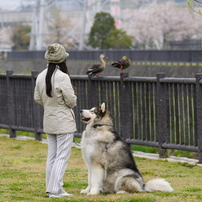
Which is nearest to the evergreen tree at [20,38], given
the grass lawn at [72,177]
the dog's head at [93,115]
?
the grass lawn at [72,177]

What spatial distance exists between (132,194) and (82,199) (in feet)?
2.11

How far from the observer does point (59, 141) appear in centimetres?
793

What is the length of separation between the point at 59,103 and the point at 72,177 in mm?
2315

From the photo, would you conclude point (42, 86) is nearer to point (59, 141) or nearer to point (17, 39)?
point (59, 141)

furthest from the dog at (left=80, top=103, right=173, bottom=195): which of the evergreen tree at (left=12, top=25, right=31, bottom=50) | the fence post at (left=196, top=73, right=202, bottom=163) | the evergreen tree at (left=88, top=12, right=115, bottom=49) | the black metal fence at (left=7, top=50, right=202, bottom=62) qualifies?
the evergreen tree at (left=12, top=25, right=31, bottom=50)

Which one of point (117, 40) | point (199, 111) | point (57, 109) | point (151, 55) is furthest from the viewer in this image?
point (117, 40)

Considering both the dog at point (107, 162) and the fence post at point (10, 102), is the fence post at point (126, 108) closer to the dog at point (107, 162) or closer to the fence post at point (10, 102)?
the fence post at point (10, 102)

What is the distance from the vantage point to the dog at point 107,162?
8.00m

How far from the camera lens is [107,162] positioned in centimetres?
808

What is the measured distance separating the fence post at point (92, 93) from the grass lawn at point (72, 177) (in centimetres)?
103

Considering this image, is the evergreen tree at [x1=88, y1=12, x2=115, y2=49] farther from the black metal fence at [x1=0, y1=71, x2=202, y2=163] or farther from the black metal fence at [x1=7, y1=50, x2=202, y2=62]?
the black metal fence at [x1=0, y1=71, x2=202, y2=163]

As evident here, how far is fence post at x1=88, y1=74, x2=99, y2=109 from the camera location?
13.0 m

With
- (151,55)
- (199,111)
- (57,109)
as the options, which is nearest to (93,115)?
(57,109)

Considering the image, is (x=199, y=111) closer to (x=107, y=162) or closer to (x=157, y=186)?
(x=157, y=186)
